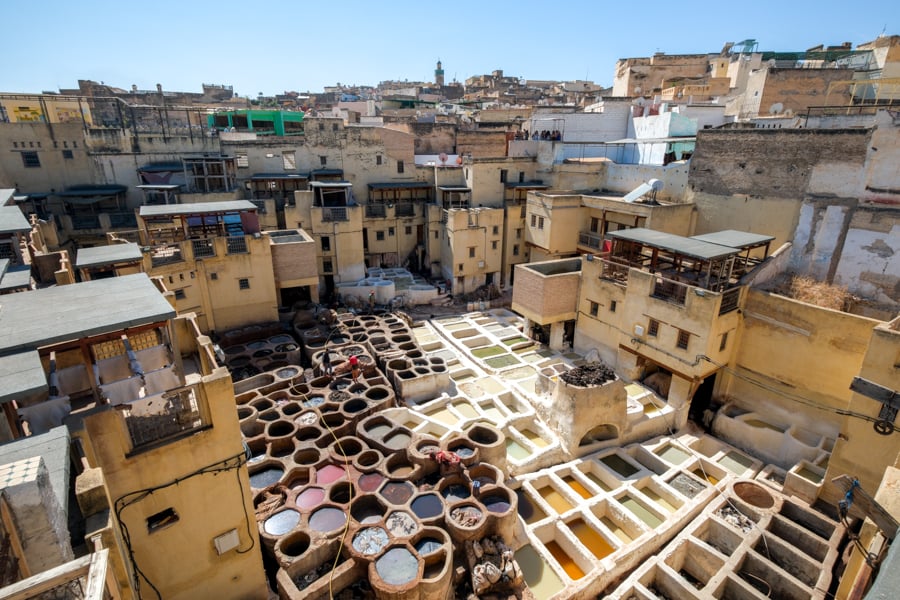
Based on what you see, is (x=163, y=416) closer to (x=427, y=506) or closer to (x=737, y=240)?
(x=427, y=506)

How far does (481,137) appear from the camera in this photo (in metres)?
45.2

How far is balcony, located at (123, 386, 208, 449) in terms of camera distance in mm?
10367

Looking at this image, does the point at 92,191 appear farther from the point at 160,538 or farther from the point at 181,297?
the point at 160,538

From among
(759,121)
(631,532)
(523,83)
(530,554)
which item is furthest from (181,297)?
(523,83)

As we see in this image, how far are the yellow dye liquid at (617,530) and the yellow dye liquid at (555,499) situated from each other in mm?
1442

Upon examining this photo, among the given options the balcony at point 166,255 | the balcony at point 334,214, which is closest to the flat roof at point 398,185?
the balcony at point 334,214

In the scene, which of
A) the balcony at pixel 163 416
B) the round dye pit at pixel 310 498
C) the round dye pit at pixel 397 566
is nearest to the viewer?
the balcony at pixel 163 416

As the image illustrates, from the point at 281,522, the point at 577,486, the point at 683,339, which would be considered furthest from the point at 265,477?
the point at 683,339

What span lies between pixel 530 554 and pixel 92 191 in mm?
34675

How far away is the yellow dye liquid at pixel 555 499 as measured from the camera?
1814 centimetres

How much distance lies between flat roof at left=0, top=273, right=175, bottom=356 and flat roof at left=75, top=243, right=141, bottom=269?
6639 millimetres

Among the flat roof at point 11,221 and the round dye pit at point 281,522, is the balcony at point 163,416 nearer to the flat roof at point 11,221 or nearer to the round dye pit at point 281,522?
the round dye pit at point 281,522

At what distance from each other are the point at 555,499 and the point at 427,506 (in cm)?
573

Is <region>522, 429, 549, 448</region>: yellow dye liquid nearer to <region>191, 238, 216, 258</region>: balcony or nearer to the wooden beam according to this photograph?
the wooden beam
